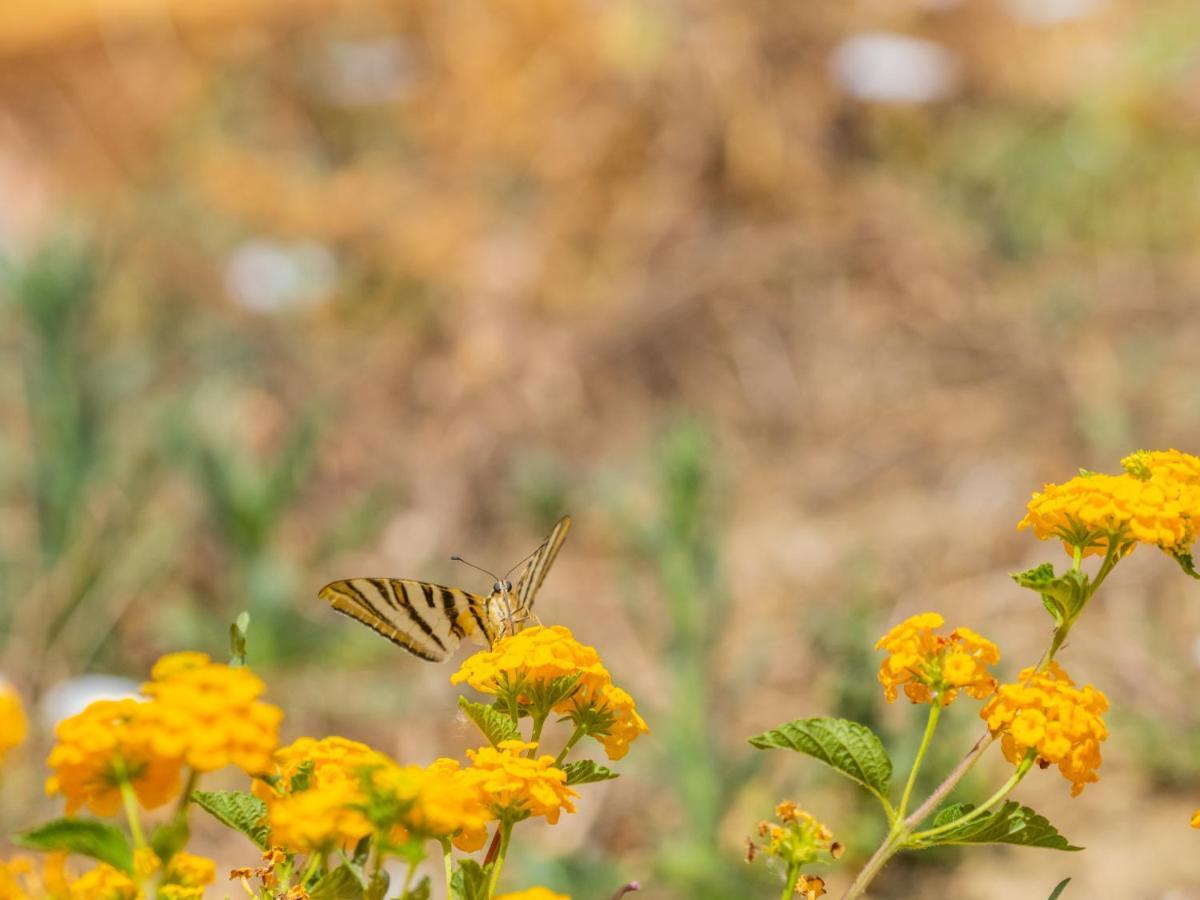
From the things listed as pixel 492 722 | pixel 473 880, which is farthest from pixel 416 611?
pixel 473 880

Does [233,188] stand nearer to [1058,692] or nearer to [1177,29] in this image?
[1177,29]

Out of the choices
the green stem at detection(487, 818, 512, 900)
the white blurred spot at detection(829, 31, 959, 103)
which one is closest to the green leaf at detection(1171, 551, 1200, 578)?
the green stem at detection(487, 818, 512, 900)

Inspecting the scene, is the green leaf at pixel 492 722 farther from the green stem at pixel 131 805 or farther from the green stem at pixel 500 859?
the green stem at pixel 131 805

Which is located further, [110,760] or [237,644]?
[237,644]

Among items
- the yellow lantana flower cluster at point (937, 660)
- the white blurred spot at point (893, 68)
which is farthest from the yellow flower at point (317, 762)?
the white blurred spot at point (893, 68)

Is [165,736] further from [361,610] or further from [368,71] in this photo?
[368,71]

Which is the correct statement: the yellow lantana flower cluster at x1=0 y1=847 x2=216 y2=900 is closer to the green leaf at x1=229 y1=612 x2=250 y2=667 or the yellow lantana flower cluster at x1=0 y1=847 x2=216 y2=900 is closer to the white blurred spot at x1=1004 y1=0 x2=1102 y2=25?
the green leaf at x1=229 y1=612 x2=250 y2=667
